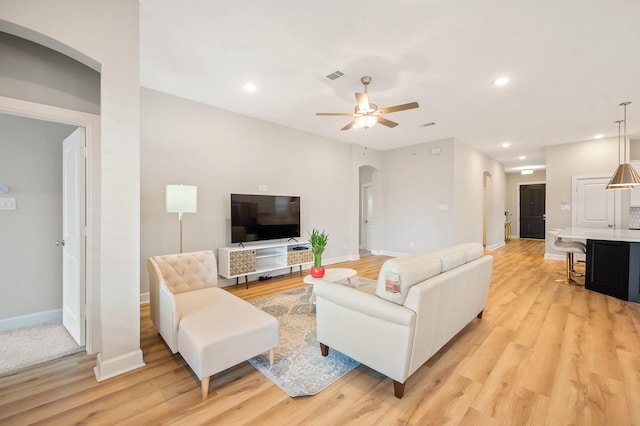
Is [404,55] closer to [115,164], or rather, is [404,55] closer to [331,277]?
[331,277]

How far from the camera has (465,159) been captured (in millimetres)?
6629

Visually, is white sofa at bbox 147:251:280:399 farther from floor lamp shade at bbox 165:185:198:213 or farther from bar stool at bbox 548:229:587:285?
bar stool at bbox 548:229:587:285

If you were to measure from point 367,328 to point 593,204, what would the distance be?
7470 mm

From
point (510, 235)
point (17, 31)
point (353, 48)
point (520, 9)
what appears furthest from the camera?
point (510, 235)

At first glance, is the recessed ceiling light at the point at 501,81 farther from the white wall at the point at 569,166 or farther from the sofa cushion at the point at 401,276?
the white wall at the point at 569,166

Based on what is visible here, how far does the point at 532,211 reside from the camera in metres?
10.6

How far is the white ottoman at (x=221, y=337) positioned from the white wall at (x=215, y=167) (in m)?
2.05

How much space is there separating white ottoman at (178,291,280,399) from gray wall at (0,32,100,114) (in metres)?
2.07

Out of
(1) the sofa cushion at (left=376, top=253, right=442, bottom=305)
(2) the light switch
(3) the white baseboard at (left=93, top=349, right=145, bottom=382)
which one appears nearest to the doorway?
(1) the sofa cushion at (left=376, top=253, right=442, bottom=305)

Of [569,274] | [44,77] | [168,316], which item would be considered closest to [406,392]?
[168,316]

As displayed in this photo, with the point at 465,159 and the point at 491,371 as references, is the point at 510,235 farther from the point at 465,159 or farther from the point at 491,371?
the point at 491,371

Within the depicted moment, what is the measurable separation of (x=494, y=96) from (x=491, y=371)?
3.65 metres

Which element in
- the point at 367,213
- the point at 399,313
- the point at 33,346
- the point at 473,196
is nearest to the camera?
the point at 399,313

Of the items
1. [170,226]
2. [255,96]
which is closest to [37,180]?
[170,226]
